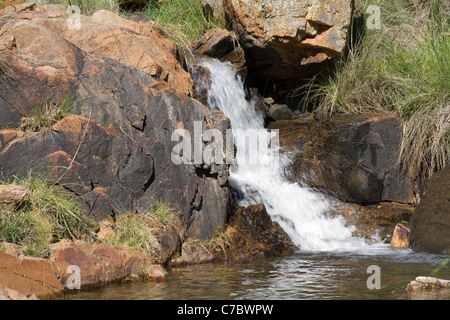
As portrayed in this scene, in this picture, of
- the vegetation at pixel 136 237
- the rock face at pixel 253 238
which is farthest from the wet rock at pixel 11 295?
the rock face at pixel 253 238

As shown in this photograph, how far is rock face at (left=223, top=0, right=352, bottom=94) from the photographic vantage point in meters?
9.26

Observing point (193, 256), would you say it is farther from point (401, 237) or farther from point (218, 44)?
point (218, 44)

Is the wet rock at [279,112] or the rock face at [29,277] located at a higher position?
the wet rock at [279,112]

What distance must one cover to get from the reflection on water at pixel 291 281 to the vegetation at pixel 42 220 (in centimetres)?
69

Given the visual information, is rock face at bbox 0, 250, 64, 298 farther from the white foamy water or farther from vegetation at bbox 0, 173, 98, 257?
the white foamy water

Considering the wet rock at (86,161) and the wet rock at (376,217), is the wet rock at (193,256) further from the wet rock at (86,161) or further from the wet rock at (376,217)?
the wet rock at (376,217)

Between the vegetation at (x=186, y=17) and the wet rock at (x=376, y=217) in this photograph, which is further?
the vegetation at (x=186, y=17)

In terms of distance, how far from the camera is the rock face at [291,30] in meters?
9.26

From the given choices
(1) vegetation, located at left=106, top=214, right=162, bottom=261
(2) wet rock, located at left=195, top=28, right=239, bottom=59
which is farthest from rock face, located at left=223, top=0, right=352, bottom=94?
(1) vegetation, located at left=106, top=214, right=162, bottom=261

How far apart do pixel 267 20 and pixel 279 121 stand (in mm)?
1781

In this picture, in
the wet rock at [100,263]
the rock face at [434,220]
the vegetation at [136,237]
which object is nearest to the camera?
the wet rock at [100,263]

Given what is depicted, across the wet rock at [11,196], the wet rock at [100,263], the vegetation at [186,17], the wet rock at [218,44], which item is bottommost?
the wet rock at [100,263]

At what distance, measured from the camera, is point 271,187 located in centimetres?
774

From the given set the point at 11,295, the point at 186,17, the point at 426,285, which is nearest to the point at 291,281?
the point at 426,285
